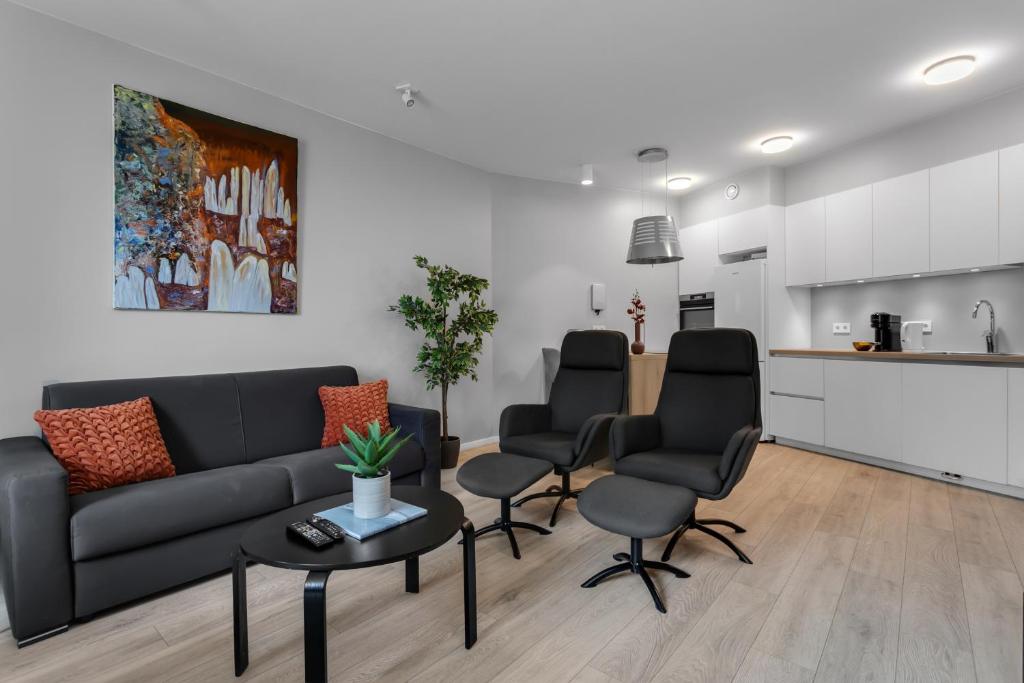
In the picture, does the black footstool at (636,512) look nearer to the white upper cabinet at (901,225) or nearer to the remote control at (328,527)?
the remote control at (328,527)

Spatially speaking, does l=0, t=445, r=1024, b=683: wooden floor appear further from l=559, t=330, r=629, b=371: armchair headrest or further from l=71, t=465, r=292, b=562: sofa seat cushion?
l=559, t=330, r=629, b=371: armchair headrest

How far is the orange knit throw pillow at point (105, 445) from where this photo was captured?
6.57 feet

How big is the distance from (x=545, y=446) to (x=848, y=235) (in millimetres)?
3463

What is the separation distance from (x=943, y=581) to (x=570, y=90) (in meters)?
3.27

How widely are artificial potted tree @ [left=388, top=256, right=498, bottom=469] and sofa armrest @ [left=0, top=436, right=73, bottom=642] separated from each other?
2.25 metres

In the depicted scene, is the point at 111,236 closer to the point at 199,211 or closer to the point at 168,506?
the point at 199,211

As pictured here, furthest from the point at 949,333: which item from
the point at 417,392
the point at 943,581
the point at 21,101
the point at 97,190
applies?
the point at 21,101

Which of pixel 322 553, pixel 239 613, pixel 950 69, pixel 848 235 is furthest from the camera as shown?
pixel 848 235

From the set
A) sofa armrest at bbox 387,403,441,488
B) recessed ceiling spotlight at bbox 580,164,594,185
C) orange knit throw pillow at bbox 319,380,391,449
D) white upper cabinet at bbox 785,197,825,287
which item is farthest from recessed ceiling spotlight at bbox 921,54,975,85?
orange knit throw pillow at bbox 319,380,391,449

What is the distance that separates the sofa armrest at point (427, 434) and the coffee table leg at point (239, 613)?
1.46 meters

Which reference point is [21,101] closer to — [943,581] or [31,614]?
[31,614]

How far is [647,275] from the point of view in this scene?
5.54 metres

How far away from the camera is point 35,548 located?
1.67m

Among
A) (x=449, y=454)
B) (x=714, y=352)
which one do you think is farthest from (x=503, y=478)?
(x=449, y=454)
